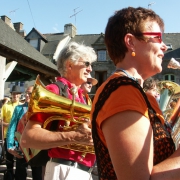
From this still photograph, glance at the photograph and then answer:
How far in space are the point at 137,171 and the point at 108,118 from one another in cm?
22

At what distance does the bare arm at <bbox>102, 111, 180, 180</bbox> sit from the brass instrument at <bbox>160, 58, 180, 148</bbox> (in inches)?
16.3

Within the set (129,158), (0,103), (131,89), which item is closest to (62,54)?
(131,89)

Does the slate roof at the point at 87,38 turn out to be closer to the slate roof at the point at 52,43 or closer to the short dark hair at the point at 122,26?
the slate roof at the point at 52,43

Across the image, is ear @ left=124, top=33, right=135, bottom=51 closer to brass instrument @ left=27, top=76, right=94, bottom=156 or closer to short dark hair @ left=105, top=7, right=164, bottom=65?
short dark hair @ left=105, top=7, right=164, bottom=65

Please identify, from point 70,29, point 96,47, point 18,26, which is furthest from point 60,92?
point 18,26

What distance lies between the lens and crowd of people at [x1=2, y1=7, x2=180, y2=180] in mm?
952

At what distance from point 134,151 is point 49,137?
967 millimetres

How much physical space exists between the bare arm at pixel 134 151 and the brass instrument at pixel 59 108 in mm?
965

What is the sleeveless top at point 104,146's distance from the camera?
1064mm

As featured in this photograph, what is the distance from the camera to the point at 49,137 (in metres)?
1.80

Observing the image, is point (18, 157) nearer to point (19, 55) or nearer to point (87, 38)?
point (19, 55)

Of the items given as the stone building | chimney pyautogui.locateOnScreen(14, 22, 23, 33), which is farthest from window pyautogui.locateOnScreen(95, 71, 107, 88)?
chimney pyautogui.locateOnScreen(14, 22, 23, 33)

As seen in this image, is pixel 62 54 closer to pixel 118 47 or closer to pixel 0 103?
pixel 118 47

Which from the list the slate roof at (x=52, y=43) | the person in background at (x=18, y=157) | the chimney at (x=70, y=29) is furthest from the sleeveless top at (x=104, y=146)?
the chimney at (x=70, y=29)
